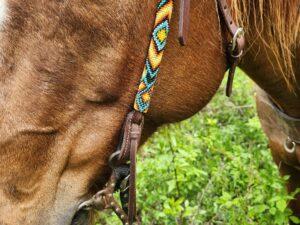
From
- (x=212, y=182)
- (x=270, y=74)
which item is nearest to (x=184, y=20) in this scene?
(x=270, y=74)

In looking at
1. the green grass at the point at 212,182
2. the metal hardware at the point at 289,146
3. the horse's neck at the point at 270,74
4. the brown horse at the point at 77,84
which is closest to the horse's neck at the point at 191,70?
the brown horse at the point at 77,84

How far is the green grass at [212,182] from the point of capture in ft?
7.54

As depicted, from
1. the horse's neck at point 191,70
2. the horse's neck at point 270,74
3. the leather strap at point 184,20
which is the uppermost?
the leather strap at point 184,20

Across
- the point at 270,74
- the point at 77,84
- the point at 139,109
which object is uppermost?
the point at 77,84

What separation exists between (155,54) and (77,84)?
0.22 meters

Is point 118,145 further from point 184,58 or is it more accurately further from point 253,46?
point 253,46

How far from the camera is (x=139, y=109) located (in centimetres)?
149

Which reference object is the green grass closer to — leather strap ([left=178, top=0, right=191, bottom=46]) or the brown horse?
the brown horse

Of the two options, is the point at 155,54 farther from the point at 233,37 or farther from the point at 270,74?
the point at 270,74

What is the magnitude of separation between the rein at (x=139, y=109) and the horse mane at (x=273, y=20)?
7cm

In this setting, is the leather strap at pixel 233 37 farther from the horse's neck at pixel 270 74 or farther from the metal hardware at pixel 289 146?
the metal hardware at pixel 289 146

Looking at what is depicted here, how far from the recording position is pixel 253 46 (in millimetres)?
1738

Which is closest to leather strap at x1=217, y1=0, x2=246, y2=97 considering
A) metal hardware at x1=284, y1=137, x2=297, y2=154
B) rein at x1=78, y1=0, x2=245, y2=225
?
rein at x1=78, y1=0, x2=245, y2=225

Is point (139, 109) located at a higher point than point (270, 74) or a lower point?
higher
